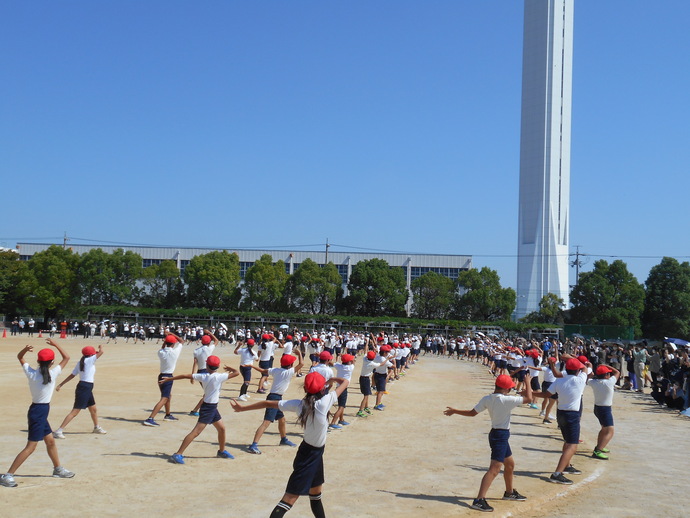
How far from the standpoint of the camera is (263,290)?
72438mm

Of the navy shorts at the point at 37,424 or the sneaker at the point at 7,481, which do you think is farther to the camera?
the navy shorts at the point at 37,424

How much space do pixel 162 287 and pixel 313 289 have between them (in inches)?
734

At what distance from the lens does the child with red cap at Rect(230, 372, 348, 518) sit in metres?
6.65

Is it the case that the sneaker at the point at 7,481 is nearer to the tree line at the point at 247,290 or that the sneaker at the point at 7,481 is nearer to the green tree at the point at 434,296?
the tree line at the point at 247,290

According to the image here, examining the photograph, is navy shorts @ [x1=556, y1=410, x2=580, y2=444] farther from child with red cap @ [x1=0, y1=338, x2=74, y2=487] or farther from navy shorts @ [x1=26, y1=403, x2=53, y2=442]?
navy shorts @ [x1=26, y1=403, x2=53, y2=442]

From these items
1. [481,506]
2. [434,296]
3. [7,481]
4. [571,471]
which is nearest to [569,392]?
[571,471]

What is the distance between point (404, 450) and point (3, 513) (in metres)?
6.92

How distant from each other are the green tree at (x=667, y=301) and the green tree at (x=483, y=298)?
13972mm

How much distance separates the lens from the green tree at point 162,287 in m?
74.7

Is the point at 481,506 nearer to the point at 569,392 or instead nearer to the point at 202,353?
the point at 569,392

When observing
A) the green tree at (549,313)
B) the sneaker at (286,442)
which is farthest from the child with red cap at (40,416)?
the green tree at (549,313)

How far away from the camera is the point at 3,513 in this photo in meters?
7.23

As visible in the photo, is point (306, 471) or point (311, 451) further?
point (311, 451)

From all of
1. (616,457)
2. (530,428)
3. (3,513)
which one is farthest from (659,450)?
(3,513)
